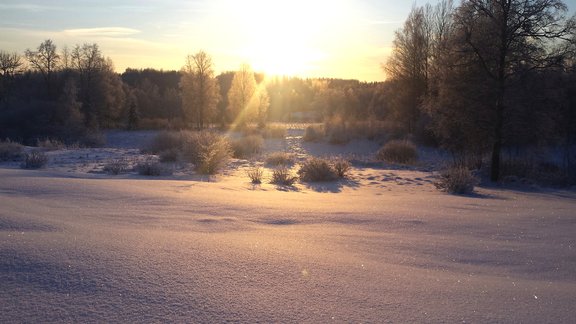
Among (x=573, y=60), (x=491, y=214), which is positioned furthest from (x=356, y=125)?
(x=491, y=214)

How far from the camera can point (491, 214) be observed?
25.6 feet

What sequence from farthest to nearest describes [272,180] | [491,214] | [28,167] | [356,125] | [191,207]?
[356,125] < [28,167] < [272,180] < [491,214] < [191,207]

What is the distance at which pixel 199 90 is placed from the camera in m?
50.0

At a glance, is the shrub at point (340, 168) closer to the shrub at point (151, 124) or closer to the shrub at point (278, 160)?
the shrub at point (278, 160)

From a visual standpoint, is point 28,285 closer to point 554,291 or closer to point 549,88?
point 554,291

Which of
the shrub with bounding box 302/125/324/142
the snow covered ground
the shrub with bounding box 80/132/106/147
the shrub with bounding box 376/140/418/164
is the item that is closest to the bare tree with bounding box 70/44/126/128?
the shrub with bounding box 80/132/106/147

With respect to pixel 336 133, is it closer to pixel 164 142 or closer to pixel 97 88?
pixel 164 142

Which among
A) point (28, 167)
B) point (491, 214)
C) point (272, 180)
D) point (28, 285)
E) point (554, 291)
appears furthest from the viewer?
point (28, 167)

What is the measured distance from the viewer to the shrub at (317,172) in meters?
15.1

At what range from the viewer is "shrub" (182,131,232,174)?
16.4 meters

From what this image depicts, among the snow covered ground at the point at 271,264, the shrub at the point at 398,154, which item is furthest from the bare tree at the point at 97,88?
the snow covered ground at the point at 271,264

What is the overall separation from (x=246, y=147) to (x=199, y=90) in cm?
2500

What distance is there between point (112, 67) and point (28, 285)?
55.7 metres

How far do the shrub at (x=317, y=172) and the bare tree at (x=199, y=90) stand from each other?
35681mm
